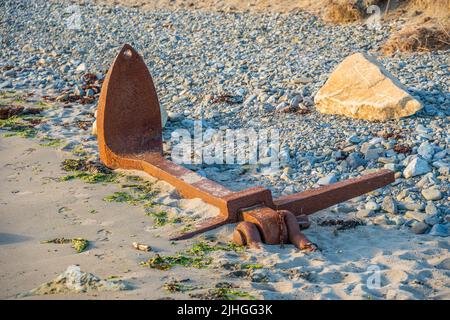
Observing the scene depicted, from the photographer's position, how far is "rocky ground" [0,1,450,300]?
17.4 feet

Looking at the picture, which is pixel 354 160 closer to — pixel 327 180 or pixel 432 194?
pixel 327 180

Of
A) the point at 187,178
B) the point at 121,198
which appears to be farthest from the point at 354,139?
the point at 121,198

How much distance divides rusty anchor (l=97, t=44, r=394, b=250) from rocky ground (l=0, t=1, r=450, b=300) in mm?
418

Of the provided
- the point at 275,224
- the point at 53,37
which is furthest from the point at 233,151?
the point at 53,37

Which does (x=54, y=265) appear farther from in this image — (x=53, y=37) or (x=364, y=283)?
(x=53, y=37)

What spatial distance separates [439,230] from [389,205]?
0.44 metres

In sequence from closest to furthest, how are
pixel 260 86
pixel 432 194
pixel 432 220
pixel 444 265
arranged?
1. pixel 444 265
2. pixel 432 220
3. pixel 432 194
4. pixel 260 86

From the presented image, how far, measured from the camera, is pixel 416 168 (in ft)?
17.2

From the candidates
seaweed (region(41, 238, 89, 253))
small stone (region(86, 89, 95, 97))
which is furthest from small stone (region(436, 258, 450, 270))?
small stone (region(86, 89, 95, 97))

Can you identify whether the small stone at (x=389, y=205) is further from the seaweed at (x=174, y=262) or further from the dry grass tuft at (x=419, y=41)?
the dry grass tuft at (x=419, y=41)

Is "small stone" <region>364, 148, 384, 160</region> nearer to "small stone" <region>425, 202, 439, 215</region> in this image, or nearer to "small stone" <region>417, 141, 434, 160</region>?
"small stone" <region>417, 141, 434, 160</region>

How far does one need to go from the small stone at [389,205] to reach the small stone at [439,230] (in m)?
0.35

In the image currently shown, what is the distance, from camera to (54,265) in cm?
372

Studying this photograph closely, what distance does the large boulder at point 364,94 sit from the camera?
6125mm
